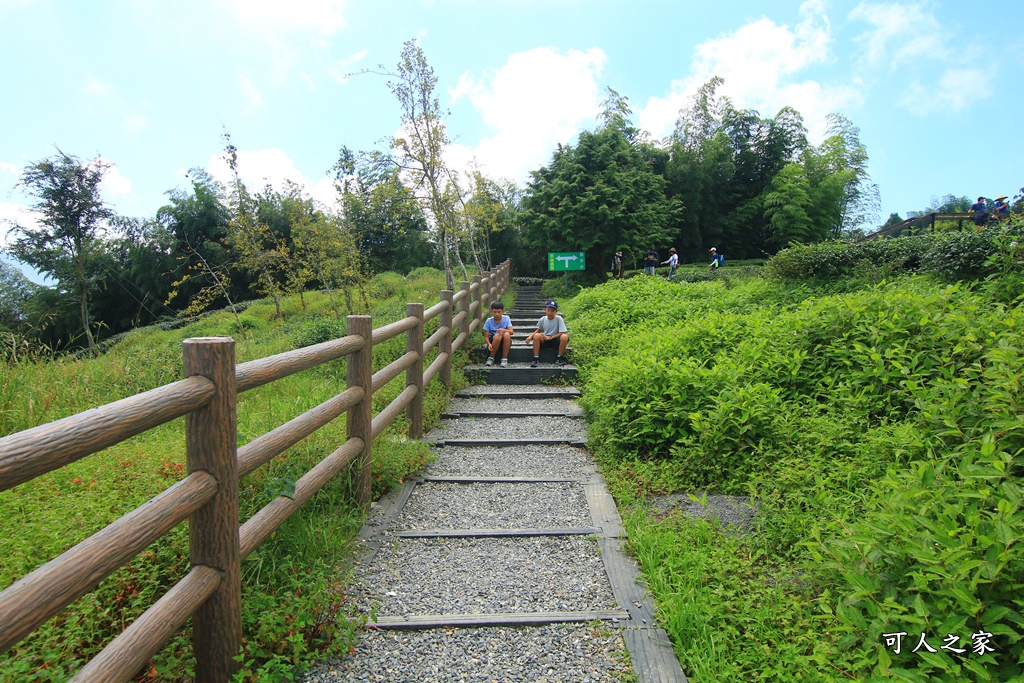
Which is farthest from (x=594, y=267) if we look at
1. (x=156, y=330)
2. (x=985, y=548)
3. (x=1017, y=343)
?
(x=985, y=548)

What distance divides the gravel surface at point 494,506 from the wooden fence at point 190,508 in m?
0.86

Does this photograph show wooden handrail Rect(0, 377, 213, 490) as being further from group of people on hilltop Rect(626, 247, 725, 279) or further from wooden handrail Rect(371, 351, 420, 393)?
group of people on hilltop Rect(626, 247, 725, 279)

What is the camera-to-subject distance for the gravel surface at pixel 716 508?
3.27 m

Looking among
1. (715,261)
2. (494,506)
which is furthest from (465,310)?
(715,261)

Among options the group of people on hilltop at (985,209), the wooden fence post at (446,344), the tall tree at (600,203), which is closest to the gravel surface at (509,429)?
the wooden fence post at (446,344)

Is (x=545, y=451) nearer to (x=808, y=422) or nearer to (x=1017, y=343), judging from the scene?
(x=808, y=422)

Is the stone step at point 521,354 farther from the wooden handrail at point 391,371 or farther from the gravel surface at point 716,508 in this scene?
the gravel surface at point 716,508

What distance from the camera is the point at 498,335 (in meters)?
7.92

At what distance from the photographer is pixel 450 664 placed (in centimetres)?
231

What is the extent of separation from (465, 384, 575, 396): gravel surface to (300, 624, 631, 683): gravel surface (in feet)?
15.0

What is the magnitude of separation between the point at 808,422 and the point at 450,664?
2.90 meters

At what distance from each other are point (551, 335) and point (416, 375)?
10.5 ft

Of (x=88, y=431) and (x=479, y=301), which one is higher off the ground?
(x=88, y=431)

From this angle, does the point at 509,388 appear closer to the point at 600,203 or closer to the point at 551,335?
the point at 551,335
